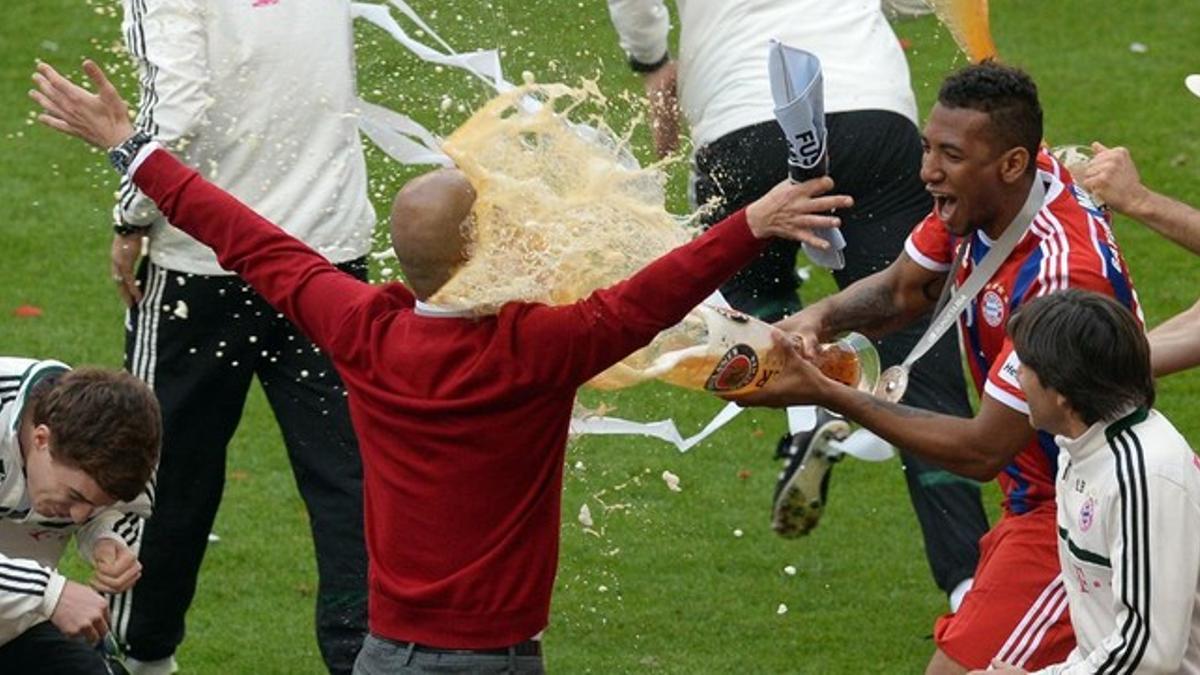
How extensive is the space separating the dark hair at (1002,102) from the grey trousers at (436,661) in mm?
1531

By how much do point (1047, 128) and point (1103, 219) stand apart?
6.18 m

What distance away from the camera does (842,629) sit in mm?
7383

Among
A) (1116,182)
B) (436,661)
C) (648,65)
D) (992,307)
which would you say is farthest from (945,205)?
(648,65)

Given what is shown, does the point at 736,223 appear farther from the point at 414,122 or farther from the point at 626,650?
the point at 626,650

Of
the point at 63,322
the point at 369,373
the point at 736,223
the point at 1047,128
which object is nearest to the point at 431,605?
the point at 369,373

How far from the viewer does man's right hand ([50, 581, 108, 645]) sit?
17.0 feet

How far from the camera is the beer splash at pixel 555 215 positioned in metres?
4.83

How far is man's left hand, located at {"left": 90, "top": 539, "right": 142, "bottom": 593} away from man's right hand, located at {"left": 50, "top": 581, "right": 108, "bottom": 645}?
0.14 metres

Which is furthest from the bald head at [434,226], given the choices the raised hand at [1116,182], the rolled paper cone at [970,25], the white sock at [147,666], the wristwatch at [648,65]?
the wristwatch at [648,65]

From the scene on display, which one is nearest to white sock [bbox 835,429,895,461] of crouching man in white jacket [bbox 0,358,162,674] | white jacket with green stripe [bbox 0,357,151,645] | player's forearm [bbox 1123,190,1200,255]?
player's forearm [bbox 1123,190,1200,255]

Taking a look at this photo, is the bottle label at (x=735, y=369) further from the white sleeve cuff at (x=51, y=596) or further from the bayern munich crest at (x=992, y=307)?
the white sleeve cuff at (x=51, y=596)

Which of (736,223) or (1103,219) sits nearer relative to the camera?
(736,223)

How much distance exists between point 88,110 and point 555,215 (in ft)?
3.69

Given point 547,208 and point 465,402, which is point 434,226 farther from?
point 465,402
